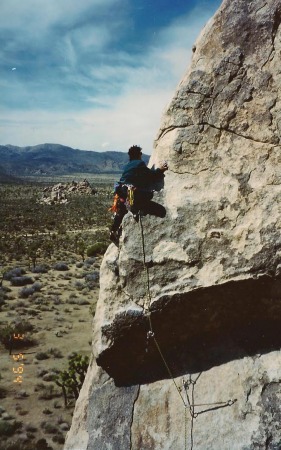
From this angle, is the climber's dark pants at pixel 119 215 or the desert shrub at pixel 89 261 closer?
the climber's dark pants at pixel 119 215

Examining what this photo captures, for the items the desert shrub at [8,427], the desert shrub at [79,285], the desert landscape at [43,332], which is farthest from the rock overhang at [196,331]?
the desert shrub at [79,285]

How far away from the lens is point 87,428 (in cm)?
605

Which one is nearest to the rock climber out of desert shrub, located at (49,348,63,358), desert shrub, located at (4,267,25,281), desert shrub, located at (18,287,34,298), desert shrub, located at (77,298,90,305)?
desert shrub, located at (49,348,63,358)

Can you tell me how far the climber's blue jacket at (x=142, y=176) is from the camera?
6156 millimetres

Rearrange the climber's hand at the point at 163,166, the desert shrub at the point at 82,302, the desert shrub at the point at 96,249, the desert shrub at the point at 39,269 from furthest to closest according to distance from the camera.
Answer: the desert shrub at the point at 96,249, the desert shrub at the point at 39,269, the desert shrub at the point at 82,302, the climber's hand at the point at 163,166

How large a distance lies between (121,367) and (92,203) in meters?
78.8

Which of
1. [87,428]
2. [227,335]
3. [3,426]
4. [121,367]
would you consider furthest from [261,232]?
[3,426]

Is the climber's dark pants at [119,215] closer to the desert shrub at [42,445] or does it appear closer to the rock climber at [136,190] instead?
the rock climber at [136,190]

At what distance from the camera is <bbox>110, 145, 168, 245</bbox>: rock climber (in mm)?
5906

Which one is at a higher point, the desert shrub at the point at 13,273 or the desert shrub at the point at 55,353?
the desert shrub at the point at 13,273

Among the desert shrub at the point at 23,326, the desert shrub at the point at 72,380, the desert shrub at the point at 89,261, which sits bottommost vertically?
the desert shrub at the point at 72,380

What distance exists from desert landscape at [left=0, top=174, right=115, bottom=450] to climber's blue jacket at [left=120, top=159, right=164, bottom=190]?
8.65 m

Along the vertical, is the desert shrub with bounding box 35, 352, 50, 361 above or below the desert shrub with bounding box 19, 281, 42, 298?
below

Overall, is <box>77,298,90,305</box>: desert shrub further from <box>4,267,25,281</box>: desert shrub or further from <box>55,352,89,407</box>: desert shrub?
<box>55,352,89,407</box>: desert shrub
